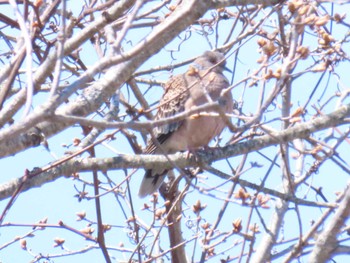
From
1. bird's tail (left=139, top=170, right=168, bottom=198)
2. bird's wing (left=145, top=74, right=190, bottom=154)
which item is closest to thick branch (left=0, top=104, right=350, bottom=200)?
bird's tail (left=139, top=170, right=168, bottom=198)

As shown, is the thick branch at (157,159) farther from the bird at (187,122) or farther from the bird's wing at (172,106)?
the bird's wing at (172,106)

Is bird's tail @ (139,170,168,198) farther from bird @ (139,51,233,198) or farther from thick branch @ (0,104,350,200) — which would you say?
thick branch @ (0,104,350,200)

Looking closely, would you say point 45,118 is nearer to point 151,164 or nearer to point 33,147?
point 33,147

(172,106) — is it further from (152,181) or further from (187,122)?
(152,181)

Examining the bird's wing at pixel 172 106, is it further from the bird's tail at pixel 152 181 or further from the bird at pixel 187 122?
the bird's tail at pixel 152 181

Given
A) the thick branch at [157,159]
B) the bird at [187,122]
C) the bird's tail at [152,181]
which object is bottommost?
the thick branch at [157,159]

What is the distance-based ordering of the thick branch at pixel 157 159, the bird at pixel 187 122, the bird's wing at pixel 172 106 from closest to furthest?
the thick branch at pixel 157 159 → the bird at pixel 187 122 → the bird's wing at pixel 172 106

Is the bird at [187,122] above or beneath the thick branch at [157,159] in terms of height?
above

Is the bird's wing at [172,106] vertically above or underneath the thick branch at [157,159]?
above

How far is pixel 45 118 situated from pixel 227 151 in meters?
1.80

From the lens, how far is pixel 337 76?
4.66m

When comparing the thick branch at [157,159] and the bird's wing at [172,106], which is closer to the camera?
the thick branch at [157,159]

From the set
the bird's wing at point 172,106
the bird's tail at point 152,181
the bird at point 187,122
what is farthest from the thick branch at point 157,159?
the bird's wing at point 172,106

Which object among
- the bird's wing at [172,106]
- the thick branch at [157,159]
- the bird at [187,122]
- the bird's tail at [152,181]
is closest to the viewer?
the thick branch at [157,159]
